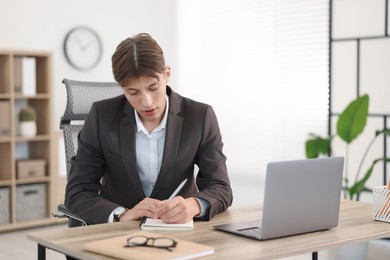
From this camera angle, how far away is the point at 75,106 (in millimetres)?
2742

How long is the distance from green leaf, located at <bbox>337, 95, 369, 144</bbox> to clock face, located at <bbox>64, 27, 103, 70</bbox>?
2.39m

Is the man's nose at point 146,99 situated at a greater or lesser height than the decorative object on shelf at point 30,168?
greater

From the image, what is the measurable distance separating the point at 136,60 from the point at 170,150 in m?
0.36

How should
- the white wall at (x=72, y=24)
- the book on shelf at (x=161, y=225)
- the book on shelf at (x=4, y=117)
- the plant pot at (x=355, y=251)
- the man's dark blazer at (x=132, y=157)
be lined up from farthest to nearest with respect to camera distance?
the white wall at (x=72, y=24), the book on shelf at (x=4, y=117), the plant pot at (x=355, y=251), the man's dark blazer at (x=132, y=157), the book on shelf at (x=161, y=225)

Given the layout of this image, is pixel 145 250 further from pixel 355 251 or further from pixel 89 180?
pixel 355 251

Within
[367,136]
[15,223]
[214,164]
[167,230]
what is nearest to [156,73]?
[214,164]

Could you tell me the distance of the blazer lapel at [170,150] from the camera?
222cm

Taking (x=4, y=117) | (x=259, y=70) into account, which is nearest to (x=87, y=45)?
(x=4, y=117)

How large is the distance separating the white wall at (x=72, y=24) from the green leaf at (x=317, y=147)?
2171mm

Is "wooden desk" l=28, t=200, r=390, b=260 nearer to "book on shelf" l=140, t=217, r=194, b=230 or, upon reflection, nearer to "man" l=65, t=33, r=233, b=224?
"book on shelf" l=140, t=217, r=194, b=230

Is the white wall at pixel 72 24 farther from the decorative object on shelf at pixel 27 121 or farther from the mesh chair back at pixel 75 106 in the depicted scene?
the mesh chair back at pixel 75 106

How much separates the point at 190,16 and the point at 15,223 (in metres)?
2.43

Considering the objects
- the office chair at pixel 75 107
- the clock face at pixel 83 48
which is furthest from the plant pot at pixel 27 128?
the office chair at pixel 75 107

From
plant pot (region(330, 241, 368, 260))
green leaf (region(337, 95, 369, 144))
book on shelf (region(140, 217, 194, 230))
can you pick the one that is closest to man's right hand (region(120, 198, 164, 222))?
book on shelf (region(140, 217, 194, 230))
